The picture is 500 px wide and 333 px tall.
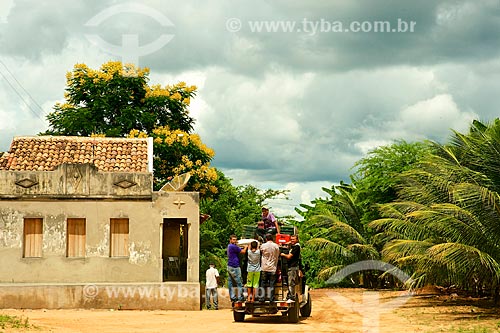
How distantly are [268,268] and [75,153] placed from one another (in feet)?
33.3

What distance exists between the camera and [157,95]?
33.6 meters

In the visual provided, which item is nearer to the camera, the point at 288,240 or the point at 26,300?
the point at 288,240

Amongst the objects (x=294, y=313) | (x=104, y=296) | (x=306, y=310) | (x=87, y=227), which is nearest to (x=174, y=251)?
(x=87, y=227)

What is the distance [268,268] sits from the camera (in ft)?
53.7

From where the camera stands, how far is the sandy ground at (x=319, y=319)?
51.6ft

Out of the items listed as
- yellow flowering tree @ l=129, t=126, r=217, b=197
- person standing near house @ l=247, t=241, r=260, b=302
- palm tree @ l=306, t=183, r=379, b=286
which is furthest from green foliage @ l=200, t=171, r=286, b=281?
person standing near house @ l=247, t=241, r=260, b=302

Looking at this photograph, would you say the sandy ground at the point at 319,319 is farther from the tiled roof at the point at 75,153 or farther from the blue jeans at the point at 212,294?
the tiled roof at the point at 75,153

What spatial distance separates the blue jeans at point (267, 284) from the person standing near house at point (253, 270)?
0.52 feet

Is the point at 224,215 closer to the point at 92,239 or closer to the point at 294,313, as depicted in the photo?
the point at 92,239

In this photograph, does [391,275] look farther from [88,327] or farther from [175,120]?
[88,327]

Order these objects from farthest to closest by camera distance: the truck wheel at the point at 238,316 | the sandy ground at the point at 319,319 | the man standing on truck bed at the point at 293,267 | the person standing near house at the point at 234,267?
the person standing near house at the point at 234,267, the truck wheel at the point at 238,316, the man standing on truck bed at the point at 293,267, the sandy ground at the point at 319,319

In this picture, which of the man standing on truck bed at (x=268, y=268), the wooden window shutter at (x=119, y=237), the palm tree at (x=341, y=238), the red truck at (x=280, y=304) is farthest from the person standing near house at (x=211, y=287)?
the palm tree at (x=341, y=238)

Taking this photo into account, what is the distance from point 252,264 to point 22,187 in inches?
340

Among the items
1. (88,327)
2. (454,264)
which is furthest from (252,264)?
(454,264)
